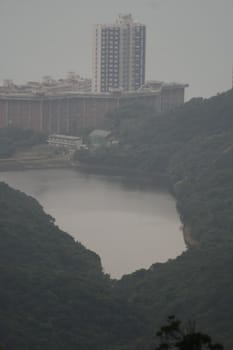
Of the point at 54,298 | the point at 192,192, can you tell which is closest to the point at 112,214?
the point at 192,192

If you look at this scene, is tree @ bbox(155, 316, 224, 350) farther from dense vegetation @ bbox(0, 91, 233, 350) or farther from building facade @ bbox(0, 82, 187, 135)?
building facade @ bbox(0, 82, 187, 135)

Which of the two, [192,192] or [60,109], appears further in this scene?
[60,109]

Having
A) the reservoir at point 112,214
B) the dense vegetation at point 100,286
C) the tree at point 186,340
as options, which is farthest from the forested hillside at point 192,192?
the tree at point 186,340

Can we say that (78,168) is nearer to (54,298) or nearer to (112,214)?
(112,214)

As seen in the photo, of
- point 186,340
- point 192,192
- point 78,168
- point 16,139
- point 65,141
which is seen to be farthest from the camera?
point 65,141

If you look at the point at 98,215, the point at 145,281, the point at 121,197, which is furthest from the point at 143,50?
the point at 145,281

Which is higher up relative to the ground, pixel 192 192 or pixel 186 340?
pixel 186 340

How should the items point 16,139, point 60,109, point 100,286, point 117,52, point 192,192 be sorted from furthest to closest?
1. point 117,52
2. point 60,109
3. point 16,139
4. point 192,192
5. point 100,286

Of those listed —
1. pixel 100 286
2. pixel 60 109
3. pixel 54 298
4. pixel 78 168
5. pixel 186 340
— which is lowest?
pixel 78 168
